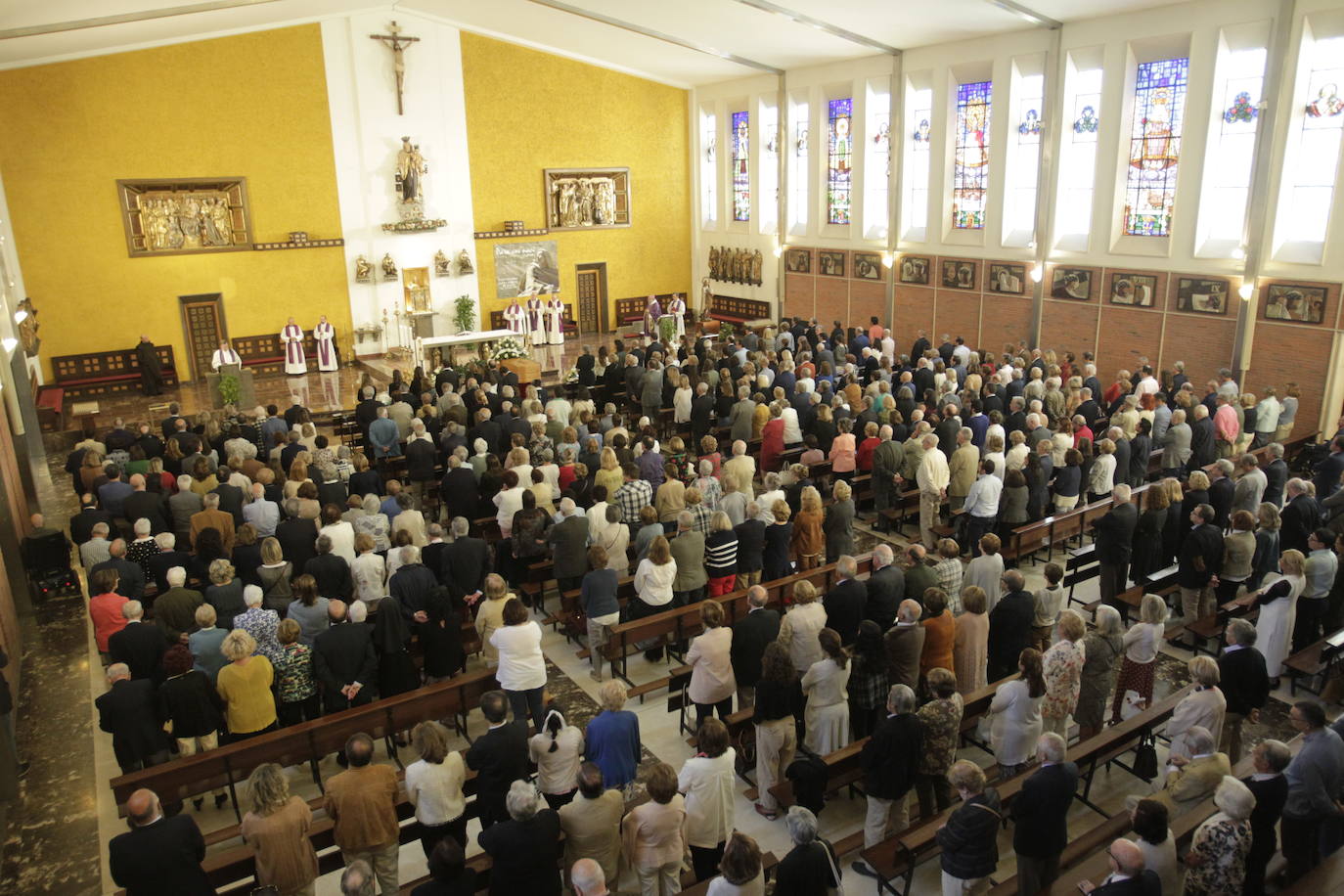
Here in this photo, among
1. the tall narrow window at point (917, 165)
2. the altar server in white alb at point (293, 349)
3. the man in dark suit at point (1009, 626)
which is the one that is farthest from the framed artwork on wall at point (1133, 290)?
the altar server in white alb at point (293, 349)

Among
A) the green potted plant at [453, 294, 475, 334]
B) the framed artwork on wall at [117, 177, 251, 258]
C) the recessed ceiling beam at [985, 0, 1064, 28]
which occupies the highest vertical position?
the recessed ceiling beam at [985, 0, 1064, 28]

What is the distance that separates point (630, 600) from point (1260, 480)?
6.66 metres

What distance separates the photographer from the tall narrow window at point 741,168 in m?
27.3

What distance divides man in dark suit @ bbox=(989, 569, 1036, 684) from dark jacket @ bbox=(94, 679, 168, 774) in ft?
20.7

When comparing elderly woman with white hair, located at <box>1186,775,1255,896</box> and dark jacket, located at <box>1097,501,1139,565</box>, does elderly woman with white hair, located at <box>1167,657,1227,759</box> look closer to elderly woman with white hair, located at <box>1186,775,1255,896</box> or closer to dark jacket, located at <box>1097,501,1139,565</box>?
elderly woman with white hair, located at <box>1186,775,1255,896</box>

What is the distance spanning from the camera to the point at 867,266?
23531mm

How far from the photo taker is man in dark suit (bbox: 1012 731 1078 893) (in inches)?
198

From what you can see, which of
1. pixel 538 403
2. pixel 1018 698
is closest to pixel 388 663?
pixel 1018 698

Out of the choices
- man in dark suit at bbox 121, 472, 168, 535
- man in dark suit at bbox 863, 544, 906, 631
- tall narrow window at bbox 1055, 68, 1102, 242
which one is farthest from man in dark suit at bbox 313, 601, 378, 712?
tall narrow window at bbox 1055, 68, 1102, 242

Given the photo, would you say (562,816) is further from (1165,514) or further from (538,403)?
(538,403)

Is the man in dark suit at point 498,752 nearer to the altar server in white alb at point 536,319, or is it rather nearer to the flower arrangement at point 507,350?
the flower arrangement at point 507,350

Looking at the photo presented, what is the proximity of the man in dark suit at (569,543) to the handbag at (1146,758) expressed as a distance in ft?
16.3

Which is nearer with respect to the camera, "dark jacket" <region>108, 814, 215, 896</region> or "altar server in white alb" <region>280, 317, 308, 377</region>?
"dark jacket" <region>108, 814, 215, 896</region>

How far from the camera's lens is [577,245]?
27250 millimetres
